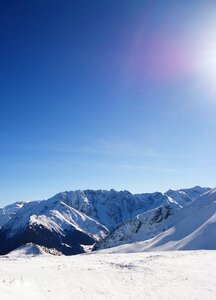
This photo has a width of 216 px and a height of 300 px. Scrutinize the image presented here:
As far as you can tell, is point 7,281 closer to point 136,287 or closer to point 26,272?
point 26,272

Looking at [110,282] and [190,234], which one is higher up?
[190,234]

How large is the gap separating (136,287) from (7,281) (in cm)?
1044

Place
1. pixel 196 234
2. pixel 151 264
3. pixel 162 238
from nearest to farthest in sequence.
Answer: pixel 151 264, pixel 196 234, pixel 162 238

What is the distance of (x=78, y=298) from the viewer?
24.0 meters

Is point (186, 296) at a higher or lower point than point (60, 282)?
lower

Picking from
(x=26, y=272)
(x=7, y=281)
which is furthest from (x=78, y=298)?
(x=26, y=272)

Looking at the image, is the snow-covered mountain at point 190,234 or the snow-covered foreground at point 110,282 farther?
the snow-covered mountain at point 190,234

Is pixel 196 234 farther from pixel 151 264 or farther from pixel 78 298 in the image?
pixel 78 298

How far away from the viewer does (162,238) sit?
93.1m

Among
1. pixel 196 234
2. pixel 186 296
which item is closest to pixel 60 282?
pixel 186 296

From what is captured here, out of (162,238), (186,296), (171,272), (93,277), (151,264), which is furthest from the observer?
(162,238)

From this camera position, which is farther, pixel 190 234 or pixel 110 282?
pixel 190 234

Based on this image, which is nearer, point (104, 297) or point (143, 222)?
A: point (104, 297)

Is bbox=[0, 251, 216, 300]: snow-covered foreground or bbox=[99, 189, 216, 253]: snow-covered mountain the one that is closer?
bbox=[0, 251, 216, 300]: snow-covered foreground
